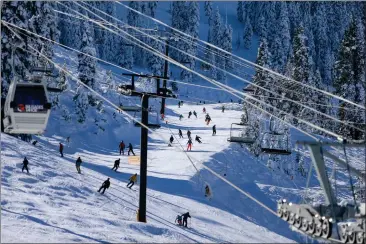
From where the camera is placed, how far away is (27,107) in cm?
2295

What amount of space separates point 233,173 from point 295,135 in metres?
26.2

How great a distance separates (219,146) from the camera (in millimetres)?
62594

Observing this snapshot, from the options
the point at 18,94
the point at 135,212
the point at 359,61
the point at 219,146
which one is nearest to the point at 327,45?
the point at 359,61

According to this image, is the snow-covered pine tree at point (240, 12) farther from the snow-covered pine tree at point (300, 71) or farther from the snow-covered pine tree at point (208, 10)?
the snow-covered pine tree at point (300, 71)

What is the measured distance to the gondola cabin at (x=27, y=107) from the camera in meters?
22.9

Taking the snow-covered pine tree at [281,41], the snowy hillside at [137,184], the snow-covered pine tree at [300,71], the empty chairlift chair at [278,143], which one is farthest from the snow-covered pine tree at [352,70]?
the snow-covered pine tree at [281,41]

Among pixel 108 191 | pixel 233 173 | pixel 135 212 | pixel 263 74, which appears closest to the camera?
pixel 135 212

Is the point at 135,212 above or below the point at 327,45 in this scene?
below

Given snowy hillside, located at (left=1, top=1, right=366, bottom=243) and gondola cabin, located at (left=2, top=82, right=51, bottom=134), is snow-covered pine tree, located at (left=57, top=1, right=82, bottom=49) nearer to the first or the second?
snowy hillside, located at (left=1, top=1, right=366, bottom=243)

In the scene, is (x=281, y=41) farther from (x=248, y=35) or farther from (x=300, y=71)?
(x=300, y=71)

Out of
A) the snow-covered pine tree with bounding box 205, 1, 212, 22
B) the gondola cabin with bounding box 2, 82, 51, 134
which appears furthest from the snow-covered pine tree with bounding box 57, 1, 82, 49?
the gondola cabin with bounding box 2, 82, 51, 134

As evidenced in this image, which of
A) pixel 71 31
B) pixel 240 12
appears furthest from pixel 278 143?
pixel 240 12

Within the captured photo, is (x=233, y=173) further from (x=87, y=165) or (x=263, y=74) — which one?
Answer: (x=263, y=74)

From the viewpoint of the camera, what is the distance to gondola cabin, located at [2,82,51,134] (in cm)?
2294
